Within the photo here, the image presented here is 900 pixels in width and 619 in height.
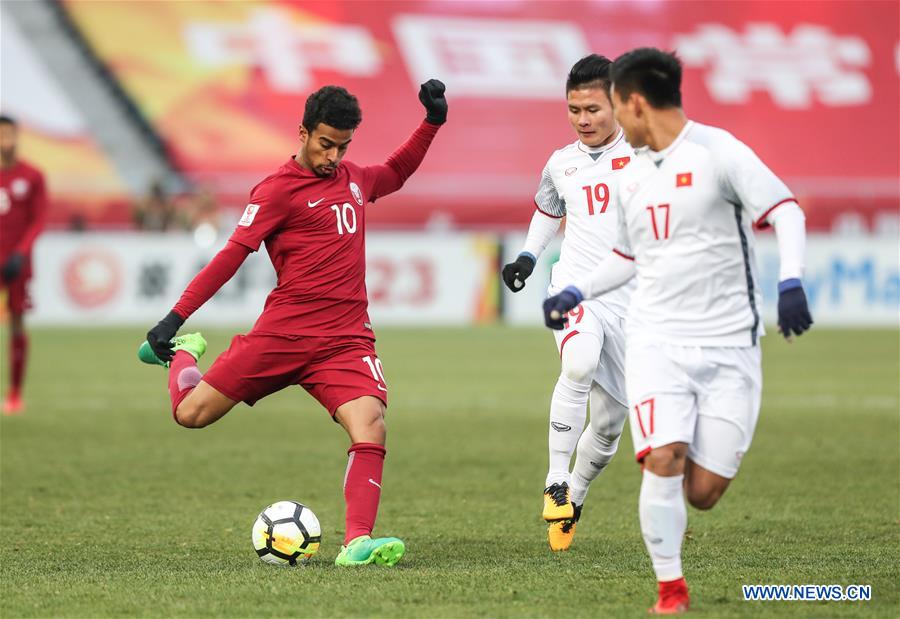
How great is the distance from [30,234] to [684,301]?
9.27m

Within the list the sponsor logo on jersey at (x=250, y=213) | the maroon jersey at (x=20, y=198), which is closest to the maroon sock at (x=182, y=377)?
the sponsor logo on jersey at (x=250, y=213)

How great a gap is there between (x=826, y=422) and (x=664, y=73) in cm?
807

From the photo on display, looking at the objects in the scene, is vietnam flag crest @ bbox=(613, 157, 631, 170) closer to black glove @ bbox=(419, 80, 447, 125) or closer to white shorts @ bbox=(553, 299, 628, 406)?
white shorts @ bbox=(553, 299, 628, 406)

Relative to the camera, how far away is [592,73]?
290 inches

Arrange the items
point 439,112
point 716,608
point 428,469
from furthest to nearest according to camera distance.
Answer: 1. point 428,469
2. point 439,112
3. point 716,608

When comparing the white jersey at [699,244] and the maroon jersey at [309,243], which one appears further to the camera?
the maroon jersey at [309,243]

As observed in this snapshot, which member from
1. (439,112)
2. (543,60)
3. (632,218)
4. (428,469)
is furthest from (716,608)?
(543,60)

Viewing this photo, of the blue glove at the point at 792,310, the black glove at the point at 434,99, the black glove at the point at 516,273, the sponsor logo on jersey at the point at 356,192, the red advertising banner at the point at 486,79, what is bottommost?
the blue glove at the point at 792,310

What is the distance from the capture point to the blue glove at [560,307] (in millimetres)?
5801

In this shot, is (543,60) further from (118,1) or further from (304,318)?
(304,318)

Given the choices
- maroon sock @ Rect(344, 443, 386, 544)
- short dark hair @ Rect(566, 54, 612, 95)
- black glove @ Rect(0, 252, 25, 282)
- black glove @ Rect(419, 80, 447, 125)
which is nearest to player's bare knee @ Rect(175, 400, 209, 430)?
maroon sock @ Rect(344, 443, 386, 544)

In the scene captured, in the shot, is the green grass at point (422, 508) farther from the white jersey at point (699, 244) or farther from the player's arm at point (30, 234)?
the player's arm at point (30, 234)

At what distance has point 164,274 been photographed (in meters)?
23.9

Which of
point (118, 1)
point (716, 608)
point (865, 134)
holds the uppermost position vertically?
point (118, 1)
